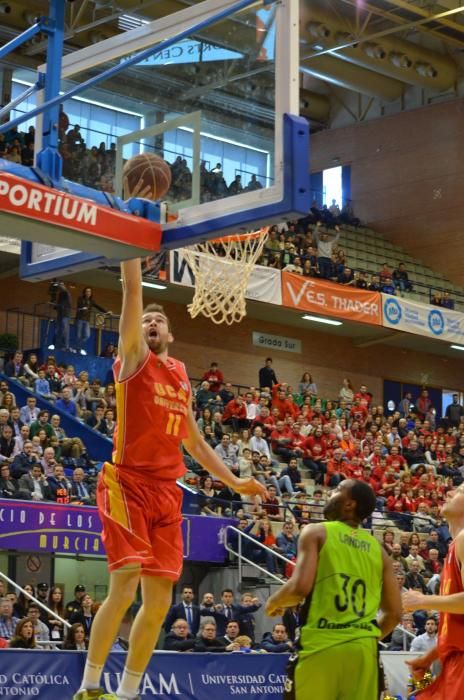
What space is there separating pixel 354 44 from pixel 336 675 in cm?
2461

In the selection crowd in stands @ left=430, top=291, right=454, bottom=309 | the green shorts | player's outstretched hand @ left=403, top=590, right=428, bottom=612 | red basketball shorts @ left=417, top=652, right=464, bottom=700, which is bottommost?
red basketball shorts @ left=417, top=652, right=464, bottom=700

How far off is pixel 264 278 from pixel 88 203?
18829 millimetres

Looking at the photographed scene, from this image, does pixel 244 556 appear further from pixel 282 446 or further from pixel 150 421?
pixel 150 421

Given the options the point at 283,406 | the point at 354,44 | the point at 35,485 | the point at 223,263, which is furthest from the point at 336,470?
the point at 354,44

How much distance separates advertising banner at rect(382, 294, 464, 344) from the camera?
28547mm

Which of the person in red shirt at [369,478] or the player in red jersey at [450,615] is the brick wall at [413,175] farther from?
the player in red jersey at [450,615]

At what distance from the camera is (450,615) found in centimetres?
638

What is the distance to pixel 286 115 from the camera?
23.7 feet

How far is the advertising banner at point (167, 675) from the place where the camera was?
934 cm

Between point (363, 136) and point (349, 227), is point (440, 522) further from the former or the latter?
point (363, 136)

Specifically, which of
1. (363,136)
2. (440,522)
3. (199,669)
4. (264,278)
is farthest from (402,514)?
(363,136)

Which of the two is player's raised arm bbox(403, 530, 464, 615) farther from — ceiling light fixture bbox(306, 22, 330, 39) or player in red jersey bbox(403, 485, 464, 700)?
ceiling light fixture bbox(306, 22, 330, 39)

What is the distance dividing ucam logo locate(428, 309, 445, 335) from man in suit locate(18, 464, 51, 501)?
618 inches

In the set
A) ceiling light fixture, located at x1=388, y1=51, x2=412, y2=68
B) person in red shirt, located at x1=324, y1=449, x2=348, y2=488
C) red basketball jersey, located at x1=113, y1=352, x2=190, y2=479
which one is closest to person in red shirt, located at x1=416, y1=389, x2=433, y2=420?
person in red shirt, located at x1=324, y1=449, x2=348, y2=488
